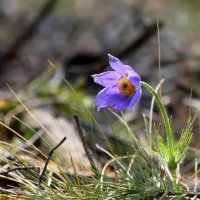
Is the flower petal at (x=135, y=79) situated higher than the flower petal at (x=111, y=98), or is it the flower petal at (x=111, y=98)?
the flower petal at (x=135, y=79)

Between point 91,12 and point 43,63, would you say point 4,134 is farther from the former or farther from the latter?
point 91,12

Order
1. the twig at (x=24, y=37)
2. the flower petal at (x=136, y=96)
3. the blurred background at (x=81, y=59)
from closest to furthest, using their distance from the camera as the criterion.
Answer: the flower petal at (x=136, y=96) < the blurred background at (x=81, y=59) < the twig at (x=24, y=37)

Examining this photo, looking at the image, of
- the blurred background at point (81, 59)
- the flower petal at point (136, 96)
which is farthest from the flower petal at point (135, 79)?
the blurred background at point (81, 59)

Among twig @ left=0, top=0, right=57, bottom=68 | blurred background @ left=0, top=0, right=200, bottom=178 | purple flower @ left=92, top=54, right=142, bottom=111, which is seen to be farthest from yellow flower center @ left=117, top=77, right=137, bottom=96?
twig @ left=0, top=0, right=57, bottom=68

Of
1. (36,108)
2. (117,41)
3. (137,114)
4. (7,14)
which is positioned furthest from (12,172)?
(7,14)

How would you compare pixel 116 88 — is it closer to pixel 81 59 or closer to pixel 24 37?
pixel 81 59

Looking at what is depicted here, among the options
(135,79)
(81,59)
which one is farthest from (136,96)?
(81,59)

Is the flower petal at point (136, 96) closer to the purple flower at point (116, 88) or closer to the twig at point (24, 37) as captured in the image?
the purple flower at point (116, 88)
